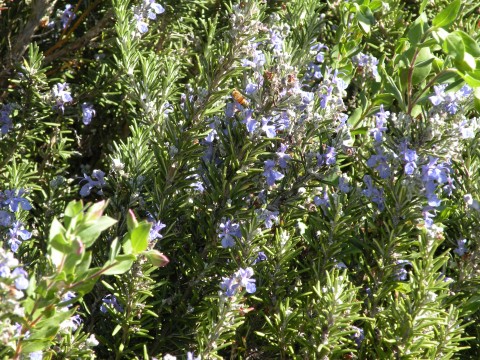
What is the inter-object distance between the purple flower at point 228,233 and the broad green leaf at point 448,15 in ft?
2.53

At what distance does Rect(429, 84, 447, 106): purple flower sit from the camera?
1.78 metres

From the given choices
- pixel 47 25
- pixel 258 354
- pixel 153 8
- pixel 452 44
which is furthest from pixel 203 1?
pixel 258 354

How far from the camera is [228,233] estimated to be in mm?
1812

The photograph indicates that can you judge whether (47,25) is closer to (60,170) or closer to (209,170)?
(60,170)

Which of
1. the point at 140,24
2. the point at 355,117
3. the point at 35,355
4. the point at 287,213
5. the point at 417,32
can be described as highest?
the point at 140,24

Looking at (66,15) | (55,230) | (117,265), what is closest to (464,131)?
(117,265)

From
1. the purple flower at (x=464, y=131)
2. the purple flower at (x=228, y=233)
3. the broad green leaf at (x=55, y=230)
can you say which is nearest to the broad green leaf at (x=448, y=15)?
the purple flower at (x=464, y=131)

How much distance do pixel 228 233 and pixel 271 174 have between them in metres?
0.21

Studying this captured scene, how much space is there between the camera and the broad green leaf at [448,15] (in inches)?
68.5

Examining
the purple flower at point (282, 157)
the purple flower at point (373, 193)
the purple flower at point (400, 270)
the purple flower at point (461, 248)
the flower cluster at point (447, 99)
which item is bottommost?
the purple flower at point (400, 270)

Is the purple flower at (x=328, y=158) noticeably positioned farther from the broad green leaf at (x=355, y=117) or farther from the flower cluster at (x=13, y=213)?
the flower cluster at (x=13, y=213)

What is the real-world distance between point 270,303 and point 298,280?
0.13 m

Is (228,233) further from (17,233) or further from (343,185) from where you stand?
(17,233)

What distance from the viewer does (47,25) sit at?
2832mm
